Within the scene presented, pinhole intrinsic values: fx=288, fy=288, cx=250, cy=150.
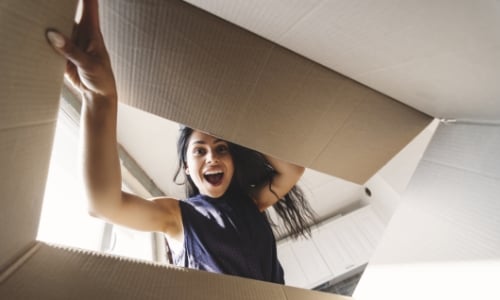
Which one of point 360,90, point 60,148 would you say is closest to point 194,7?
point 360,90

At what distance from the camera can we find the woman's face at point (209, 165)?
94 centimetres

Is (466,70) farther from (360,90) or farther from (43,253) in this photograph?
(43,253)

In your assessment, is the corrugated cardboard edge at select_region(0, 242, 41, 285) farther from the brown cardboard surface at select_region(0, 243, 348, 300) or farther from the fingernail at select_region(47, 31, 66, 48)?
the fingernail at select_region(47, 31, 66, 48)

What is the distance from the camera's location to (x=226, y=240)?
2.57ft

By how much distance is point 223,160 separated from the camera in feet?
3.20

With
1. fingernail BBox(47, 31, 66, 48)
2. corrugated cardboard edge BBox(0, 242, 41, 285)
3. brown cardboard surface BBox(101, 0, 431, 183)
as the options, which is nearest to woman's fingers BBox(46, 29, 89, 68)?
fingernail BBox(47, 31, 66, 48)

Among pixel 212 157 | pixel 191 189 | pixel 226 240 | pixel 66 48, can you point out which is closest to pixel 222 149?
pixel 212 157

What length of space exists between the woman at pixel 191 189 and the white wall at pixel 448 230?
0.37 m

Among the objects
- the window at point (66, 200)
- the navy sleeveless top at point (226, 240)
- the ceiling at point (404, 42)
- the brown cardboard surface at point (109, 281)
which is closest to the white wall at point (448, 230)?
the ceiling at point (404, 42)

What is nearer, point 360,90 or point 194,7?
point 194,7

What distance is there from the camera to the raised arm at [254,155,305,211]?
97 centimetres

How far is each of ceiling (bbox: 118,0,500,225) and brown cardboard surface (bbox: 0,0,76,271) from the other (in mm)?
251

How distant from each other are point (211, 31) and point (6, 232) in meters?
0.43

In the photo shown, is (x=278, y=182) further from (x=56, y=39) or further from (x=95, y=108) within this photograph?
(x=56, y=39)
